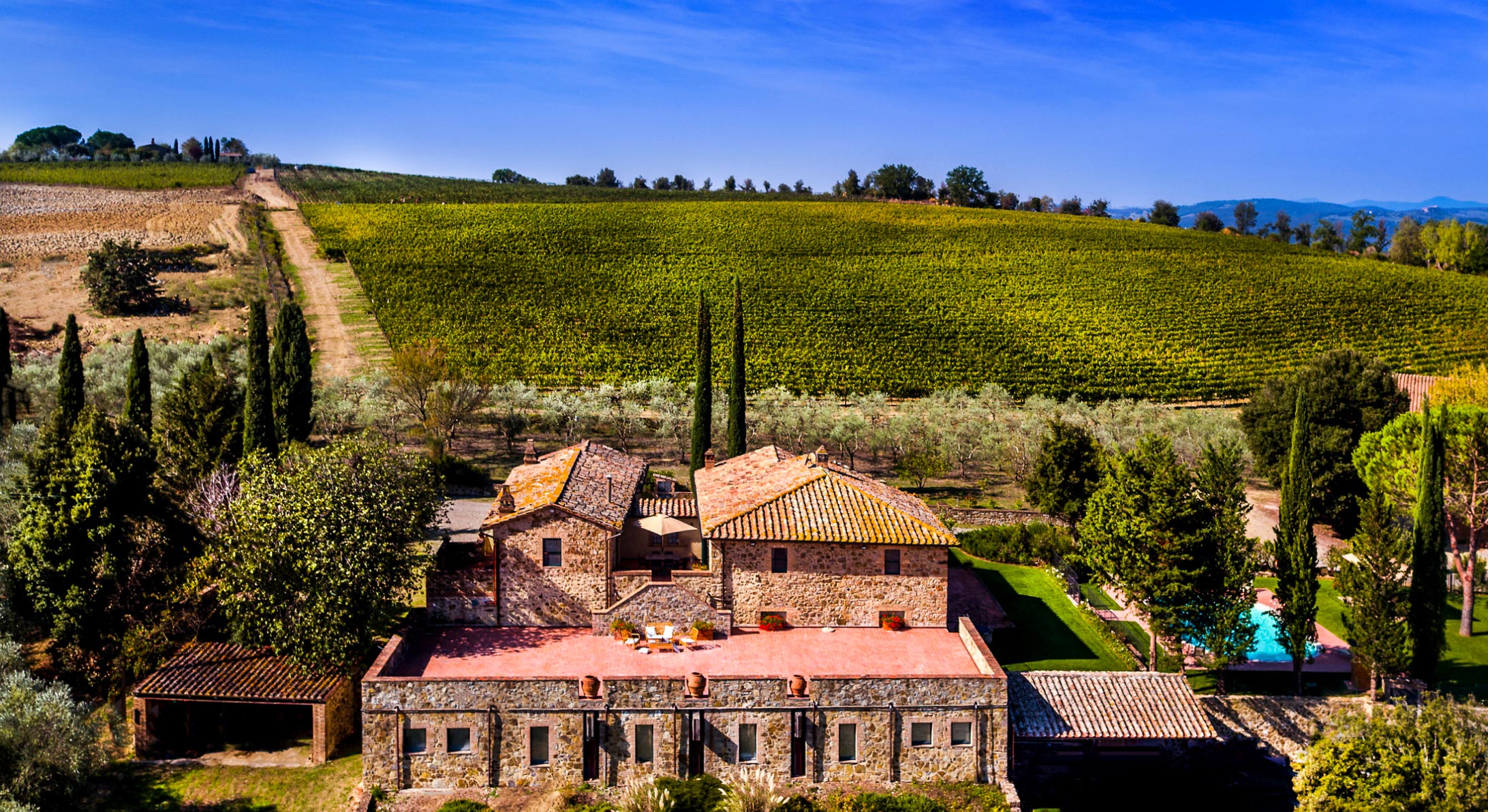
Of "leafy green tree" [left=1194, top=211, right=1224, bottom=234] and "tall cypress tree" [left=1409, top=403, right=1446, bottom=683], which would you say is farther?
"leafy green tree" [left=1194, top=211, right=1224, bottom=234]

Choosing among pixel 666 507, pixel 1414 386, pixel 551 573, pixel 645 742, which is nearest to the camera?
pixel 645 742

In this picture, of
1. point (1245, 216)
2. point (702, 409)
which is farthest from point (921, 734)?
point (1245, 216)

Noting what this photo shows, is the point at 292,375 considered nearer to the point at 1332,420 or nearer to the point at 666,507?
the point at 666,507

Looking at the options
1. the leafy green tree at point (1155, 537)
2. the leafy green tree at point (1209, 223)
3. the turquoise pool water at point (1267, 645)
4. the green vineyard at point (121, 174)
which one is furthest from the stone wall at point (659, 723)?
the leafy green tree at point (1209, 223)

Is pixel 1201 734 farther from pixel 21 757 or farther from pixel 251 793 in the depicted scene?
pixel 21 757

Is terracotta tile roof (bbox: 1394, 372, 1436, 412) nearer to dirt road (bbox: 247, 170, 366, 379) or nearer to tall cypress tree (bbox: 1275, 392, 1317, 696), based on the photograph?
tall cypress tree (bbox: 1275, 392, 1317, 696)

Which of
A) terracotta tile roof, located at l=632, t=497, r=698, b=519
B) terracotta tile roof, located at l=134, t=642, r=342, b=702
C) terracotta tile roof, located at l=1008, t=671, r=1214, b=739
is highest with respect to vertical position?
terracotta tile roof, located at l=632, t=497, r=698, b=519

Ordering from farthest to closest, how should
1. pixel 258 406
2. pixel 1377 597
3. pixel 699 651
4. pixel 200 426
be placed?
pixel 200 426
pixel 258 406
pixel 1377 597
pixel 699 651

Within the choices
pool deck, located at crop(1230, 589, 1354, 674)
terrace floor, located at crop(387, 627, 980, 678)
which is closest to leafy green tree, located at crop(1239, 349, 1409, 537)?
pool deck, located at crop(1230, 589, 1354, 674)
